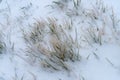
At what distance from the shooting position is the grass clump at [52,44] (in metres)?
2.20

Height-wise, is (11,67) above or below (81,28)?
below

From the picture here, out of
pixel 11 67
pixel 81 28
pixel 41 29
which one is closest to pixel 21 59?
pixel 11 67

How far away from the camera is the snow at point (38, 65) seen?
7.02 ft

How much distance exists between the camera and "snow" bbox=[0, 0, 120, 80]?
214 centimetres

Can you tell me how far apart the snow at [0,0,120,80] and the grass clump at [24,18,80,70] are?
2.5 inches

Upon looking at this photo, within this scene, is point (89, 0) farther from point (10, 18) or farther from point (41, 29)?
point (10, 18)

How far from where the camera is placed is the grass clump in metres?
2.20

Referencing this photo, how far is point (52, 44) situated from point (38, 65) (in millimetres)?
215

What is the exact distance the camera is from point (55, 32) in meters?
2.41

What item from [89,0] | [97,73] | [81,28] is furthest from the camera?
[89,0]

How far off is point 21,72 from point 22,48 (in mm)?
261

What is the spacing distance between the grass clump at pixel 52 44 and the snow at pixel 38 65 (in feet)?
0.21

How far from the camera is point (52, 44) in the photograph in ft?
7.35

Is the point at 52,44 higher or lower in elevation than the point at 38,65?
higher
